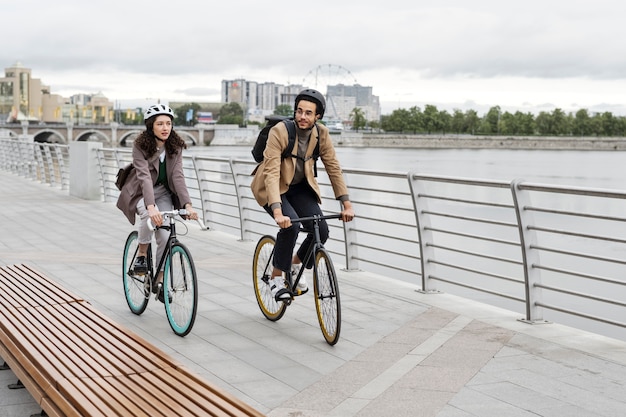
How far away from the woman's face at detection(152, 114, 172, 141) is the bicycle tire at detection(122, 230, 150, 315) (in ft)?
2.83

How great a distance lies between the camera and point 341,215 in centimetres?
571

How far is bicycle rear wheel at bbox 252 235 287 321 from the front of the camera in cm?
634

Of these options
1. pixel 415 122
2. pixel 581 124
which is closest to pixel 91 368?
pixel 415 122

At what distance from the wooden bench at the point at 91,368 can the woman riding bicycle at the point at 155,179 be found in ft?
3.08

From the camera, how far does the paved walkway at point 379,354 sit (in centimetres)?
445

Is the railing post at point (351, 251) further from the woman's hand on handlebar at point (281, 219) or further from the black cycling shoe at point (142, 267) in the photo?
the woman's hand on handlebar at point (281, 219)

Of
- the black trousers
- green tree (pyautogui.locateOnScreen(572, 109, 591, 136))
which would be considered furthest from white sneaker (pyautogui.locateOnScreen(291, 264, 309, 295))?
green tree (pyautogui.locateOnScreen(572, 109, 591, 136))

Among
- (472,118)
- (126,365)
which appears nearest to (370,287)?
(126,365)

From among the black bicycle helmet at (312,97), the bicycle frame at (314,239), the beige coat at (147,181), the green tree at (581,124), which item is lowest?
the bicycle frame at (314,239)

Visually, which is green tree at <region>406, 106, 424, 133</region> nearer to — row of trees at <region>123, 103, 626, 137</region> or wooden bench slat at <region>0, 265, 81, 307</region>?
row of trees at <region>123, 103, 626, 137</region>

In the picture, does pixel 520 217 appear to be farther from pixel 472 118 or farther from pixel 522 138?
pixel 472 118

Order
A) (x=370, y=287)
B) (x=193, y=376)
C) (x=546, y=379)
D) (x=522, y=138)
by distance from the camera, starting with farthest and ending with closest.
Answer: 1. (x=522, y=138)
2. (x=370, y=287)
3. (x=546, y=379)
4. (x=193, y=376)

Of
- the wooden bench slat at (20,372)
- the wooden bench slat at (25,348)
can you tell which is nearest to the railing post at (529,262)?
the wooden bench slat at (25,348)

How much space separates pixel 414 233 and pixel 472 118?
14886 cm
